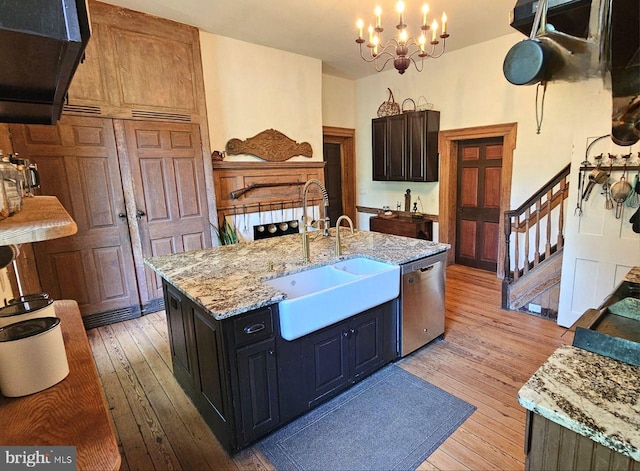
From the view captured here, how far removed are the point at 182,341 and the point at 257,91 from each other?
3.30 m

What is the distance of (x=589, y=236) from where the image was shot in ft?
9.45

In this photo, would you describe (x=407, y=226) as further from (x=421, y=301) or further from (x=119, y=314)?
(x=119, y=314)

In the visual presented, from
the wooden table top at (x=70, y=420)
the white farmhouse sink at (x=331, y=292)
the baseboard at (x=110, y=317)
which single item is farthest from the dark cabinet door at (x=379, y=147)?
the wooden table top at (x=70, y=420)

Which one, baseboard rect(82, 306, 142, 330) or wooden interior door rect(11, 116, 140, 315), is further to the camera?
baseboard rect(82, 306, 142, 330)

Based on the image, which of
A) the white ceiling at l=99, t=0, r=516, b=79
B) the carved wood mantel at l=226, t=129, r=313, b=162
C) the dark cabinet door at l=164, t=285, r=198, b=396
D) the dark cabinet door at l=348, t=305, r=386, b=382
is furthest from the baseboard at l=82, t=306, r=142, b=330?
the white ceiling at l=99, t=0, r=516, b=79

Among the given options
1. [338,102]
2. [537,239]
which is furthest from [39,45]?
[338,102]

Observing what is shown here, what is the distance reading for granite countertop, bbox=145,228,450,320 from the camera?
175 centimetres

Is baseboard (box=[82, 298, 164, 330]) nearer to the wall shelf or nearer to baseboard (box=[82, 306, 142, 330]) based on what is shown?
baseboard (box=[82, 306, 142, 330])

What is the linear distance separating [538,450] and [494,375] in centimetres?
176

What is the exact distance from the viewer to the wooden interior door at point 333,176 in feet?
19.7

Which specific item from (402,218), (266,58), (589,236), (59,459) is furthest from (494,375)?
(266,58)

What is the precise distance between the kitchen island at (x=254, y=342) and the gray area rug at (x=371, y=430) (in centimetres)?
10

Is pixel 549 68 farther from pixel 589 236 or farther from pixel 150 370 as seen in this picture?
pixel 150 370

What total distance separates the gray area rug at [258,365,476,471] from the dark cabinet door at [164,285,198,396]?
67cm
